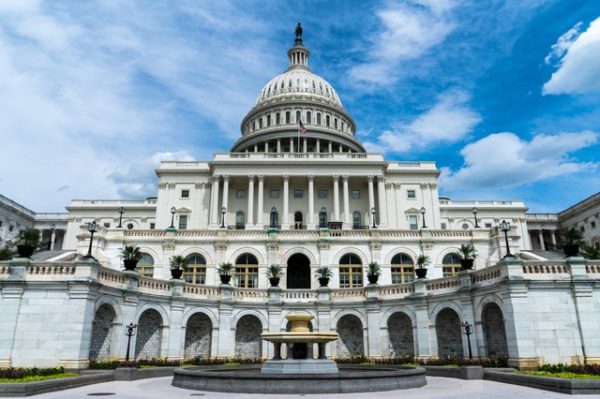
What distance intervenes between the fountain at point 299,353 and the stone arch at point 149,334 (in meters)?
11.7

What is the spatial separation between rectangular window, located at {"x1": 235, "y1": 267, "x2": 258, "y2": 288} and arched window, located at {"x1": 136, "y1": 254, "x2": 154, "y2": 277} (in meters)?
9.15

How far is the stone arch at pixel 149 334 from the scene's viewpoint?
100.0ft

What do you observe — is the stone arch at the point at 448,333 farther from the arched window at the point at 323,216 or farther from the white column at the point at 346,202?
the arched window at the point at 323,216

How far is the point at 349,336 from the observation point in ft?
118

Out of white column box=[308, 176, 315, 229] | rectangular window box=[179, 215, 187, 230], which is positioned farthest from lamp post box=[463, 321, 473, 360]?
rectangular window box=[179, 215, 187, 230]

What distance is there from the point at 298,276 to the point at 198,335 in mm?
16838

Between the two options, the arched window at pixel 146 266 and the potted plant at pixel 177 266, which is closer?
the potted plant at pixel 177 266

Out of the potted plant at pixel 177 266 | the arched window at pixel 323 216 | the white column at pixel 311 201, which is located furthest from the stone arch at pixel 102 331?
the arched window at pixel 323 216

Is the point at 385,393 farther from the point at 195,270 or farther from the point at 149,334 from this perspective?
the point at 195,270

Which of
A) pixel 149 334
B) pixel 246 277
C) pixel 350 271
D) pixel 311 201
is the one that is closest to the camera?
pixel 149 334

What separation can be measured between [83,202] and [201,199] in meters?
37.7

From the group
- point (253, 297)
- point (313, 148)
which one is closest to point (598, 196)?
point (313, 148)

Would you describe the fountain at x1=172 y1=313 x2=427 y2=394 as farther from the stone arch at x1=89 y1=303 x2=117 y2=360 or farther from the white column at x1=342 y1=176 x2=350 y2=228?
the white column at x1=342 y1=176 x2=350 y2=228

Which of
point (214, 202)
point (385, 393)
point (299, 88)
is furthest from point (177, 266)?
point (299, 88)
